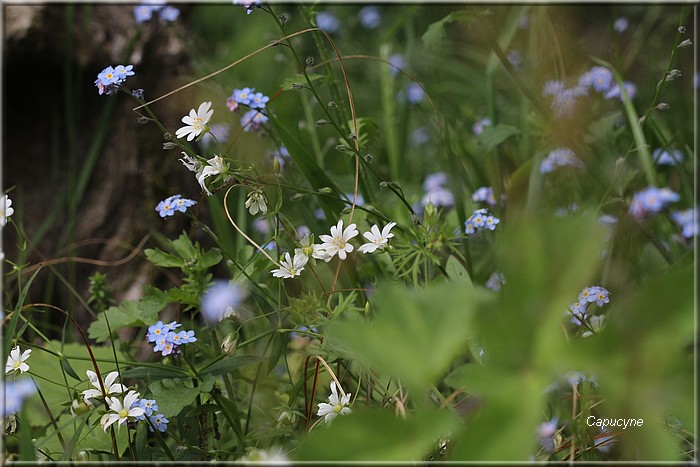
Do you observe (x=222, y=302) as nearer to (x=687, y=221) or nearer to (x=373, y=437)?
(x=373, y=437)

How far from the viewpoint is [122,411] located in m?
1.22

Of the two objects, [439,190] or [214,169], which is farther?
[439,190]

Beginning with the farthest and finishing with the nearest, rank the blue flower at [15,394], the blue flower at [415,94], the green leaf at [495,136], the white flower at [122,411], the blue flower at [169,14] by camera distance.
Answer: the blue flower at [415,94], the blue flower at [169,14], the green leaf at [495,136], the white flower at [122,411], the blue flower at [15,394]

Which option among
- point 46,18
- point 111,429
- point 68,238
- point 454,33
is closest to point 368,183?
point 111,429

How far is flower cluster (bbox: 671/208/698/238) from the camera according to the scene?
174cm

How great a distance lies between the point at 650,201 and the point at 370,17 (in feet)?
7.85

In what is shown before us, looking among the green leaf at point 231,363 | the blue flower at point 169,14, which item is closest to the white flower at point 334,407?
the green leaf at point 231,363

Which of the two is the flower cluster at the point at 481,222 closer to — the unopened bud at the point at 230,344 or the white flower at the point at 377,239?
the white flower at the point at 377,239

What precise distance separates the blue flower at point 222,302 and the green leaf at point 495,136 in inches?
35.0

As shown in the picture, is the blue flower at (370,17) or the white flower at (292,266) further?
the blue flower at (370,17)

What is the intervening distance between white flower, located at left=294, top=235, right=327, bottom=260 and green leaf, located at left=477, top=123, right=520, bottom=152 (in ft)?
2.58

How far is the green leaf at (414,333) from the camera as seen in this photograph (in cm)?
80

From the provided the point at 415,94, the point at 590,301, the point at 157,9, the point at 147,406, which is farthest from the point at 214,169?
the point at 415,94

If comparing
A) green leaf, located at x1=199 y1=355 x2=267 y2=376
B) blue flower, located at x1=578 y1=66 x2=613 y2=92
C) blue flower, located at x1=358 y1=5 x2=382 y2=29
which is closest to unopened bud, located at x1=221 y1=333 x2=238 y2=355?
green leaf, located at x1=199 y1=355 x2=267 y2=376
